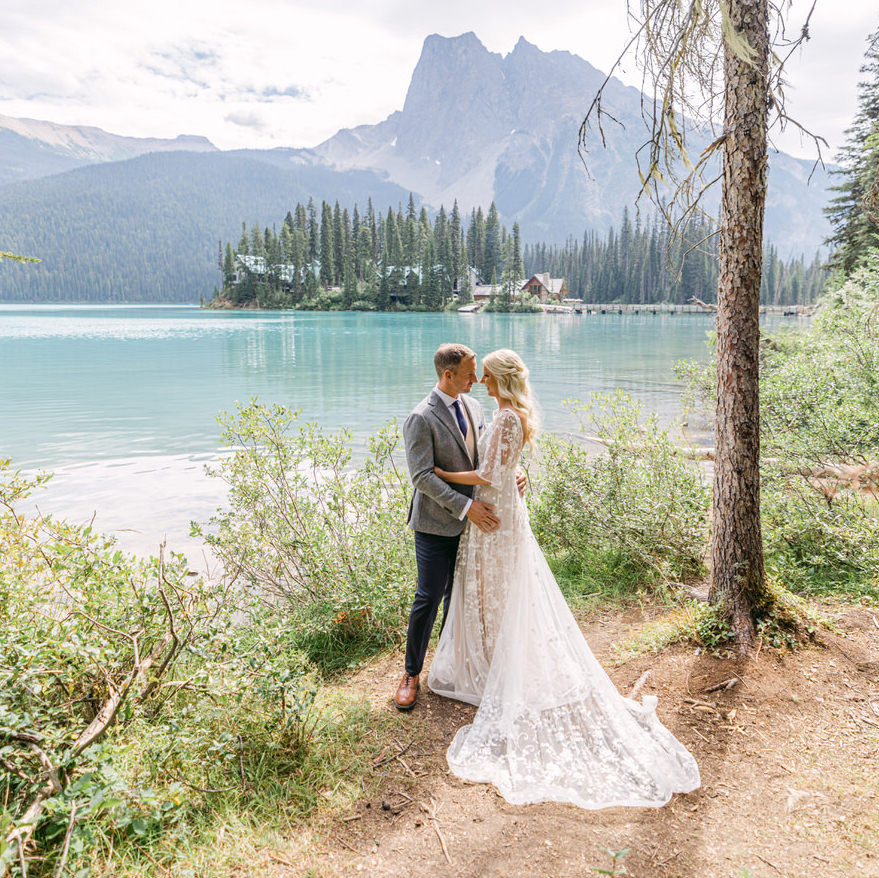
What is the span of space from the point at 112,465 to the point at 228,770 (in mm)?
12323

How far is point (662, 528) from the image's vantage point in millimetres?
5812

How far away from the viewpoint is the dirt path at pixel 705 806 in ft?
8.12

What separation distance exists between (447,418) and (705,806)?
2442 mm

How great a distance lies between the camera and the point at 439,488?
3.66 meters

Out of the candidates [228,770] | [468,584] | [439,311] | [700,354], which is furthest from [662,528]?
[439,311]

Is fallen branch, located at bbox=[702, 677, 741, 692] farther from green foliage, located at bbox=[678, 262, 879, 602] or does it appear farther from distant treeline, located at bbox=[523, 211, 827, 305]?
distant treeline, located at bbox=[523, 211, 827, 305]

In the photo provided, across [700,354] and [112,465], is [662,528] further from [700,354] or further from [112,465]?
[700,354]

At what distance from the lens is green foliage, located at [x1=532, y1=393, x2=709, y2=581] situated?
5.79 meters

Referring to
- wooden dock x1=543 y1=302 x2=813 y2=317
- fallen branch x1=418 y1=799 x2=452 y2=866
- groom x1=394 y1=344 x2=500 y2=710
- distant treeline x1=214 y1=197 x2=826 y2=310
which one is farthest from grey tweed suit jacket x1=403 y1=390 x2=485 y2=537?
wooden dock x1=543 y1=302 x2=813 y2=317

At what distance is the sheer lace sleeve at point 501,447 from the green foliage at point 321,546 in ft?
6.16

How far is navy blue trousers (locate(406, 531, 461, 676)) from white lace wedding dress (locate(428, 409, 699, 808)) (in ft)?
0.37

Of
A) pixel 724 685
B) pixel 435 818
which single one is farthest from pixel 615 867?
pixel 724 685

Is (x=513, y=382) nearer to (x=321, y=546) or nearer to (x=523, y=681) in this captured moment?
(x=523, y=681)

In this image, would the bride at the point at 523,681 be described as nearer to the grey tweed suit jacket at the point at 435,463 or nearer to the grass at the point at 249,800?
the grey tweed suit jacket at the point at 435,463
